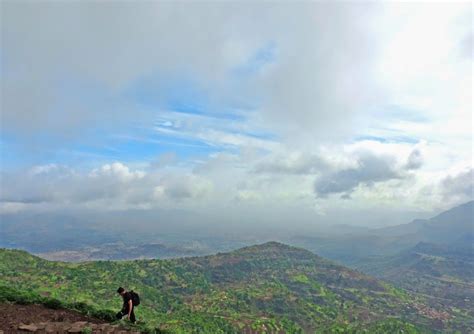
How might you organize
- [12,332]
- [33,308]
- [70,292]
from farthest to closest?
[70,292]
[33,308]
[12,332]

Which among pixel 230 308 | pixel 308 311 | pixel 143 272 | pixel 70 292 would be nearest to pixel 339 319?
pixel 308 311

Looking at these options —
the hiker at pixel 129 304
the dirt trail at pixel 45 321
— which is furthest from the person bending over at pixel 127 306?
the dirt trail at pixel 45 321

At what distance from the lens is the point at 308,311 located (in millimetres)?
190875

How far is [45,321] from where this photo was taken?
2200 centimetres

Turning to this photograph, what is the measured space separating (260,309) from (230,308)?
26860 mm

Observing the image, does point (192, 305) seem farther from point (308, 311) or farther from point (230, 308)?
point (308, 311)

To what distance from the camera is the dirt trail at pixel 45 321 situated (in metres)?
20.2

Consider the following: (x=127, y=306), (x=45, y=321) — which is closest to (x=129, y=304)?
(x=127, y=306)

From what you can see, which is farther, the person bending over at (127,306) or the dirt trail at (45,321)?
the person bending over at (127,306)

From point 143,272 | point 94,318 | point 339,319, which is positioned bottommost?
point 339,319

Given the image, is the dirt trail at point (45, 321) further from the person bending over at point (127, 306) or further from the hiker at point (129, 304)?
the hiker at point (129, 304)

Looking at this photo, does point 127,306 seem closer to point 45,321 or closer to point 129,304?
point 129,304

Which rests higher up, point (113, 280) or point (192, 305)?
point (113, 280)

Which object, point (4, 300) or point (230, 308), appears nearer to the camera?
point (4, 300)
